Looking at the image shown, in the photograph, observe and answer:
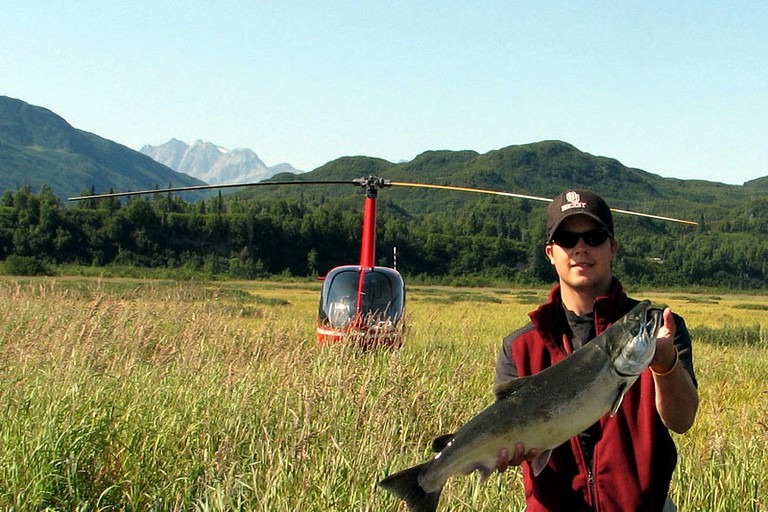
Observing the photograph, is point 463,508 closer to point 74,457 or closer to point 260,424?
point 260,424

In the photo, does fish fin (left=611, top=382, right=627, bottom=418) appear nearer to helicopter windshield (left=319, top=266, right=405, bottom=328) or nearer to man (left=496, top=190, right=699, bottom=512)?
man (left=496, top=190, right=699, bottom=512)

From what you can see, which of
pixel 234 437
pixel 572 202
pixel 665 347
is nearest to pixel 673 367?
pixel 665 347

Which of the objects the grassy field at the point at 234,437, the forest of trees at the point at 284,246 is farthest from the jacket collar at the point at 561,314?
the forest of trees at the point at 284,246

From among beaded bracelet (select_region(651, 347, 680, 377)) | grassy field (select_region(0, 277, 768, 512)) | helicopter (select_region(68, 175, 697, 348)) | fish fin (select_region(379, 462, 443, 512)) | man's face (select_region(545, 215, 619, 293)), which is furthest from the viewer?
helicopter (select_region(68, 175, 697, 348))

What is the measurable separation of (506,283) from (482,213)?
323 ft

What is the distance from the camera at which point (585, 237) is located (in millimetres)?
2869

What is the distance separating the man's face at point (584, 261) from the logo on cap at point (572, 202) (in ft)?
0.13

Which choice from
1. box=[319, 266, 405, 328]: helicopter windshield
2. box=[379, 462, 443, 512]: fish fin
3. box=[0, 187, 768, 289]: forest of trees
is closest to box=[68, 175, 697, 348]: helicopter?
box=[319, 266, 405, 328]: helicopter windshield

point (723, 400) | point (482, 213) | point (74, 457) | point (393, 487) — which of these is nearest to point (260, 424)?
point (74, 457)

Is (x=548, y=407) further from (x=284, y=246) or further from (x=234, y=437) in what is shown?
(x=284, y=246)

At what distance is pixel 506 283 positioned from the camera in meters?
99.4

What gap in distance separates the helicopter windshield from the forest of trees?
74773mm

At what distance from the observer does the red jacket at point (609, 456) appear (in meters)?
2.70

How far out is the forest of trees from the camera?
301 ft
